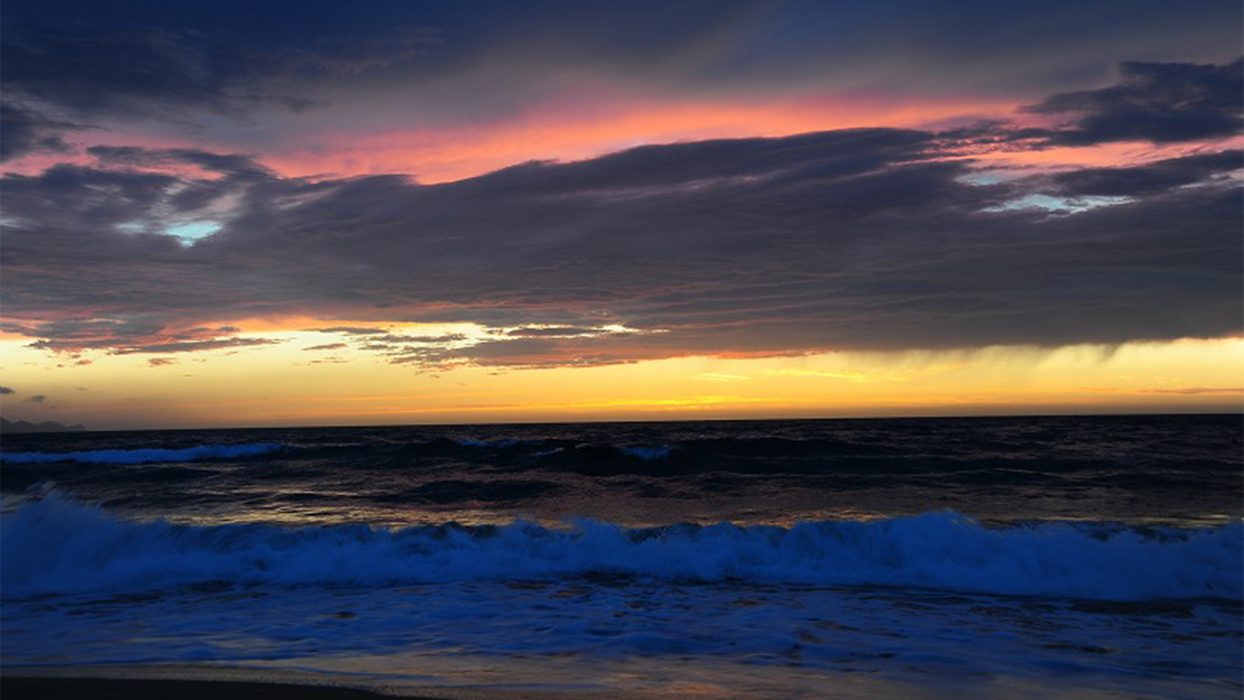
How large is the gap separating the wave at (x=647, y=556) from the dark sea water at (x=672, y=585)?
0.16 ft

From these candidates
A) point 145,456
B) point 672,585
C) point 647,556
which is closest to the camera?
point 672,585

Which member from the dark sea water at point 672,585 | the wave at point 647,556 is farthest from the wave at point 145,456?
the wave at point 647,556

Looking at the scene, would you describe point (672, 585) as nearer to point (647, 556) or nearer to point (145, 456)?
point (647, 556)

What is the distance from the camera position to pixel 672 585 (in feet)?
36.0

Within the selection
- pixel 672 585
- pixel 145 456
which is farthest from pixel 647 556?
pixel 145 456

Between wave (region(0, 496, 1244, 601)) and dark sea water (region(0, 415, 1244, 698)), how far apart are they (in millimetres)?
49

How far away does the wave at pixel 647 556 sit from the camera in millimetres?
11180

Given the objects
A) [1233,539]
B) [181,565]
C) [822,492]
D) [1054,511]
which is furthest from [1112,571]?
[181,565]

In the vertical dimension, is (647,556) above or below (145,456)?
below

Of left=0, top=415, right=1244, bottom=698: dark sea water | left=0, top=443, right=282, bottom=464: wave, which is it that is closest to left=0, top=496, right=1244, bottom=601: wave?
left=0, top=415, right=1244, bottom=698: dark sea water

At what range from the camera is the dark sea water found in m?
6.90

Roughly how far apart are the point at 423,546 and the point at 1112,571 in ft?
33.9

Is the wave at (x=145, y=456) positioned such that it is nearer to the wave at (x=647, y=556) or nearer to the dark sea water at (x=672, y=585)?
the dark sea water at (x=672, y=585)

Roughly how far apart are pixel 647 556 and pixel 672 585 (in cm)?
149
